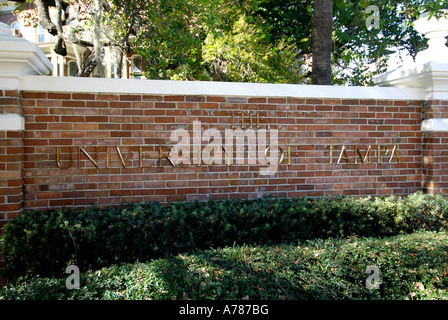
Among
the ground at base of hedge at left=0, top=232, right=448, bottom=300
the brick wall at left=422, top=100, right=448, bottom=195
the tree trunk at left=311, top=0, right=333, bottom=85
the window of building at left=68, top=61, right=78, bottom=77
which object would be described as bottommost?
the ground at base of hedge at left=0, top=232, right=448, bottom=300

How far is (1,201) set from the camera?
13.3ft

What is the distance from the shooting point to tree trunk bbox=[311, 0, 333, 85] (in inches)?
294

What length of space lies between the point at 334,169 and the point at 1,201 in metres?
3.98

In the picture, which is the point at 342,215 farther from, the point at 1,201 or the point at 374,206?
the point at 1,201

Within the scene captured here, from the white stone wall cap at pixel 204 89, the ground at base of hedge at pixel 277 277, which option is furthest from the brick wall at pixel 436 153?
the ground at base of hedge at pixel 277 277

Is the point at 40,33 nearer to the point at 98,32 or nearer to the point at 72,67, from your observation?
the point at 72,67

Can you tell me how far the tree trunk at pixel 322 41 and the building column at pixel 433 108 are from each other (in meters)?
2.20

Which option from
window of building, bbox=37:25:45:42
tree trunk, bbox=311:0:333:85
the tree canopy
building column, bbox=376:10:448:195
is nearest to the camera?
building column, bbox=376:10:448:195

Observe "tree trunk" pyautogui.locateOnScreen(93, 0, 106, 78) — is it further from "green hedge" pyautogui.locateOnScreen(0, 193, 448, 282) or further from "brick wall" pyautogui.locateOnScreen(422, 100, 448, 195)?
"brick wall" pyautogui.locateOnScreen(422, 100, 448, 195)

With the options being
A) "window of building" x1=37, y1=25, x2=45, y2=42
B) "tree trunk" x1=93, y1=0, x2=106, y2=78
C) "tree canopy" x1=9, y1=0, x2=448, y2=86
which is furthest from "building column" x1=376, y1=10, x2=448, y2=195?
"window of building" x1=37, y1=25, x2=45, y2=42

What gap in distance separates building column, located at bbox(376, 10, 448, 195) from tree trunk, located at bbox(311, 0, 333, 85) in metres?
2.20

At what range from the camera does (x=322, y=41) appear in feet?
24.7

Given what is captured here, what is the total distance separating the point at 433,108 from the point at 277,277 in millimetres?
3653

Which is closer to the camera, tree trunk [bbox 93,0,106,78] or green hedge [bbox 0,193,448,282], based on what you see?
green hedge [bbox 0,193,448,282]
